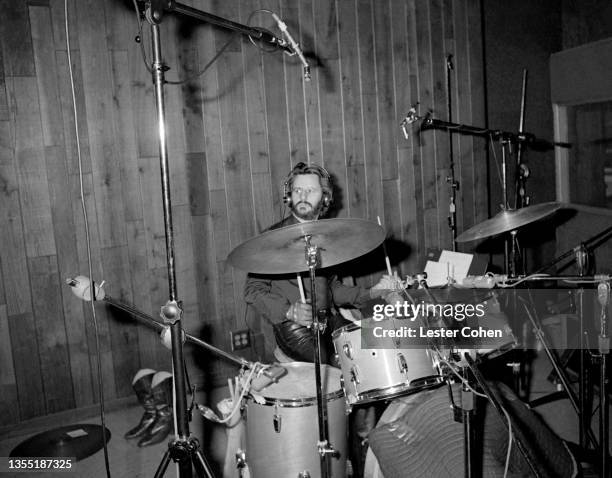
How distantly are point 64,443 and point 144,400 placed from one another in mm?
426

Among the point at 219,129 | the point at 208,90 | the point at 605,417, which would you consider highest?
the point at 208,90

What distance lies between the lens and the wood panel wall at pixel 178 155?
302 cm

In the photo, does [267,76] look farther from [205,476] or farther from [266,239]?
[205,476]

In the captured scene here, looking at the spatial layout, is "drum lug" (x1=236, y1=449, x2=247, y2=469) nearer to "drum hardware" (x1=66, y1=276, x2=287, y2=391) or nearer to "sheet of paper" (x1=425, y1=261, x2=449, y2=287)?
"drum hardware" (x1=66, y1=276, x2=287, y2=391)

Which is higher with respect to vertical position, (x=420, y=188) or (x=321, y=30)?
(x=321, y=30)

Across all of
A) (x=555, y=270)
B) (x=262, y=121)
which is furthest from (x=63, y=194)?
(x=555, y=270)

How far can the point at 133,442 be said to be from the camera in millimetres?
2941

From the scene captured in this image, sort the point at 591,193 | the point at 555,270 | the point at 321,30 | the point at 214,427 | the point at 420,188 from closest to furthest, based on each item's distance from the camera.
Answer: the point at 214,427
the point at 321,30
the point at 420,188
the point at 555,270
the point at 591,193

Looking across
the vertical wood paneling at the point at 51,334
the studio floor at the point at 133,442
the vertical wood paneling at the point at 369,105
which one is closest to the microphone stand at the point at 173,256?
the studio floor at the point at 133,442

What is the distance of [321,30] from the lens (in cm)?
360

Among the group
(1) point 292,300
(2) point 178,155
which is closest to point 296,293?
(1) point 292,300

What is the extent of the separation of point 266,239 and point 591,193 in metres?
3.63

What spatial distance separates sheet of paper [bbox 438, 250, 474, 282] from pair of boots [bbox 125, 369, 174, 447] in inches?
66.4

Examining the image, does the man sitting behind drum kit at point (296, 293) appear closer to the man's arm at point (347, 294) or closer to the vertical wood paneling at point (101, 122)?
the man's arm at point (347, 294)
